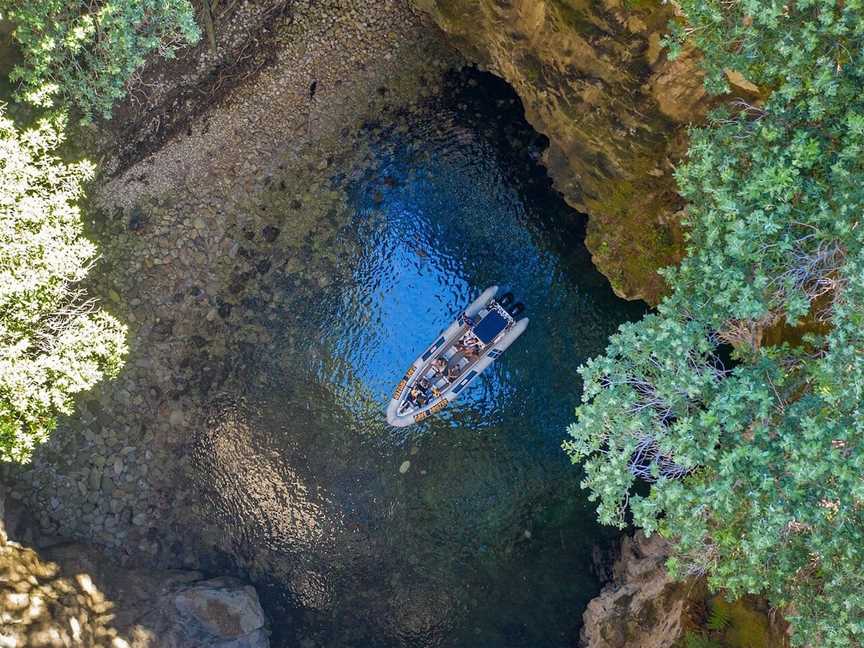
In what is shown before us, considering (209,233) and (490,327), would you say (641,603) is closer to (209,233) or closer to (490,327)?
(490,327)

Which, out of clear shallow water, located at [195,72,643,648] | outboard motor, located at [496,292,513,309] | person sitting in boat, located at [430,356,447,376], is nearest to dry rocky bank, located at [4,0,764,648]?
clear shallow water, located at [195,72,643,648]

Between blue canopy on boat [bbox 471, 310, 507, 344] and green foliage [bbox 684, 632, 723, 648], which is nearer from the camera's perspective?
green foliage [bbox 684, 632, 723, 648]

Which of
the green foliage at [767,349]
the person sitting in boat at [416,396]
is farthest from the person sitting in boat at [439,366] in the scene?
the green foliage at [767,349]

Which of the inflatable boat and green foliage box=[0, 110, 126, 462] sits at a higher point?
green foliage box=[0, 110, 126, 462]

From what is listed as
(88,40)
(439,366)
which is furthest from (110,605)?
(88,40)

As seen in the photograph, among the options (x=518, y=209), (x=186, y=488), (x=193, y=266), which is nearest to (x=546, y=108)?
(x=518, y=209)

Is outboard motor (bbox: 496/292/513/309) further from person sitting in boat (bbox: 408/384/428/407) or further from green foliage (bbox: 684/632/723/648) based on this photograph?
green foliage (bbox: 684/632/723/648)

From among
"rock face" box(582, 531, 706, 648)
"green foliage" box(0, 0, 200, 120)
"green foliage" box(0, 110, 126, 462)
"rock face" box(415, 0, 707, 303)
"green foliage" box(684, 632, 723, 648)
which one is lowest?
"green foliage" box(684, 632, 723, 648)
